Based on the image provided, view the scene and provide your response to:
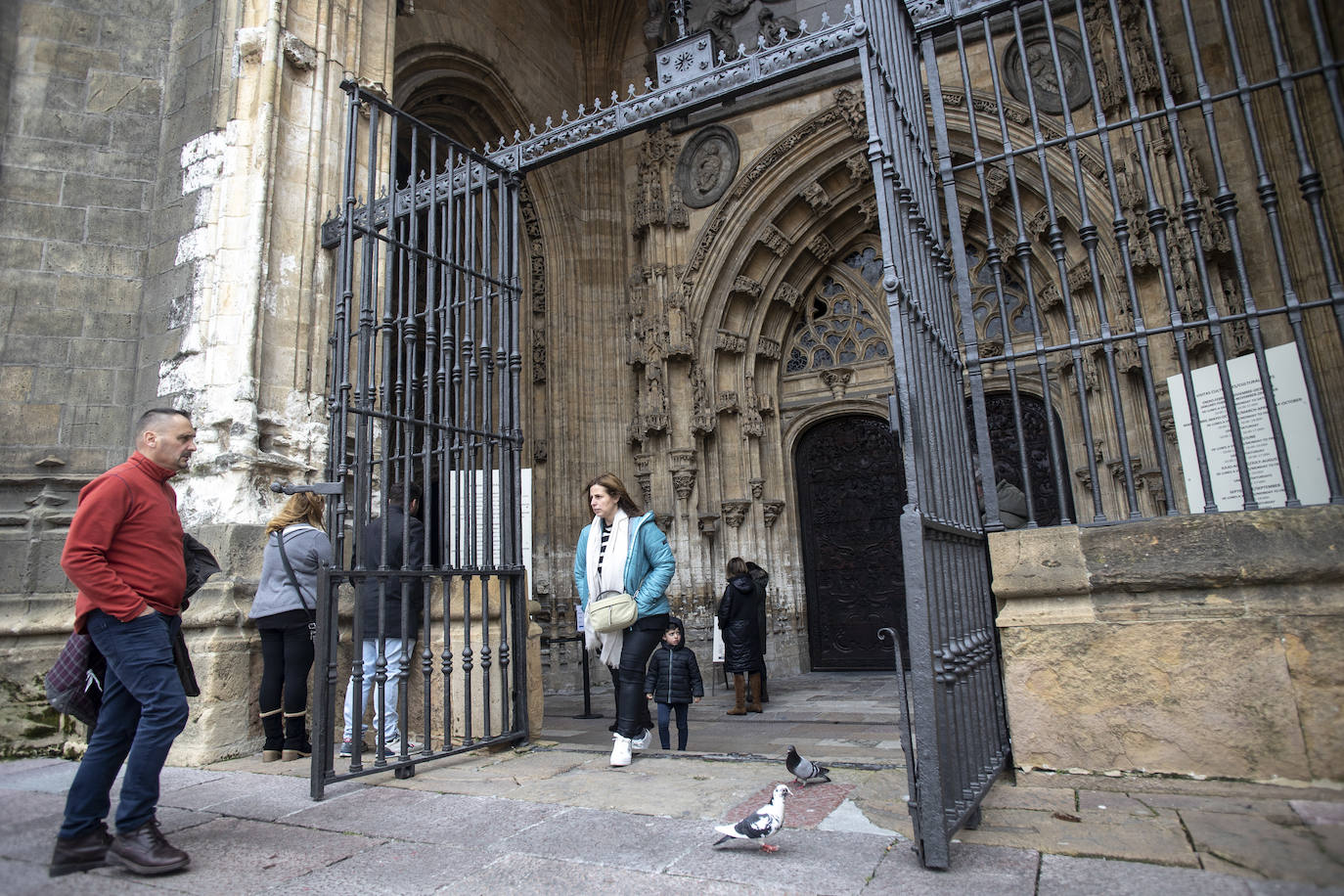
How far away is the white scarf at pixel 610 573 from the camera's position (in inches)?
165

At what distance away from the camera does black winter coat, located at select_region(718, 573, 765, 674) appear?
272 inches

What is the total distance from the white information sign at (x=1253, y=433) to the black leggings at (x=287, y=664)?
4553 mm

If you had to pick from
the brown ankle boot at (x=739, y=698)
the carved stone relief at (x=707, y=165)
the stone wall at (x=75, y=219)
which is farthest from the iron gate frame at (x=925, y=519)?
the carved stone relief at (x=707, y=165)

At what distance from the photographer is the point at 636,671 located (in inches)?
160

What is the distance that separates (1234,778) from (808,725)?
3.32 m

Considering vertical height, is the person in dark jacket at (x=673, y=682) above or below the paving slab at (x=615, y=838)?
above

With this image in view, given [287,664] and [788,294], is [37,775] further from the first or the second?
[788,294]

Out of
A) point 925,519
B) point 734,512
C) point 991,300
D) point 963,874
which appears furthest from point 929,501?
point 991,300

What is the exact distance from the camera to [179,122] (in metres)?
5.45

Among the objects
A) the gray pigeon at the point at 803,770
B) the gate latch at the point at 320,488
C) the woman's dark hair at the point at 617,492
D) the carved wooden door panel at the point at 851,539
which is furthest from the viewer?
the carved wooden door panel at the point at 851,539

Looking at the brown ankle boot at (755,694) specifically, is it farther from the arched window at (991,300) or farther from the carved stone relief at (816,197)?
the carved stone relief at (816,197)

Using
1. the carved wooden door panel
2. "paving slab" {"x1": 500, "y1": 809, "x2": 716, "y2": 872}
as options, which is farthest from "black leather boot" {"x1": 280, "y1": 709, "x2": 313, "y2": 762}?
the carved wooden door panel

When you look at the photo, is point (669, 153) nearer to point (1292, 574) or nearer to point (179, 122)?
point (179, 122)

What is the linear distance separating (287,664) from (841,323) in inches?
306
